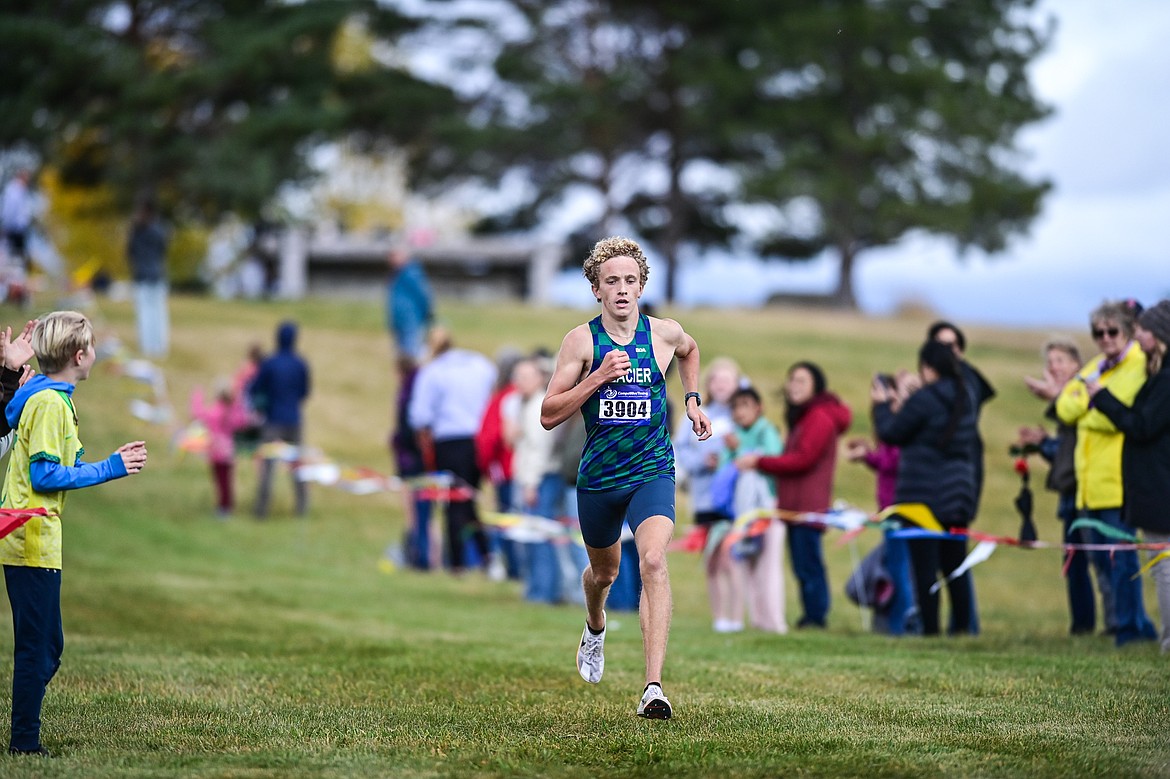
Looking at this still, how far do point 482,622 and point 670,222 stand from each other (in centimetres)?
3569

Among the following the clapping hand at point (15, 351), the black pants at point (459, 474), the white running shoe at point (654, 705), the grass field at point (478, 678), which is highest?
the clapping hand at point (15, 351)

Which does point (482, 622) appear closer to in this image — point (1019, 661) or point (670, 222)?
point (1019, 661)

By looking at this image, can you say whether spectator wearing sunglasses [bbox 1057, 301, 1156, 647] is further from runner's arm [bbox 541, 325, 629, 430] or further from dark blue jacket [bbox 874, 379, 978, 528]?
runner's arm [bbox 541, 325, 629, 430]

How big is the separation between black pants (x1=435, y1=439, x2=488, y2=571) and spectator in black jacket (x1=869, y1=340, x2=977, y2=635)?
596 cm

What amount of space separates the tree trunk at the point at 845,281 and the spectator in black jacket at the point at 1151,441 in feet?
115

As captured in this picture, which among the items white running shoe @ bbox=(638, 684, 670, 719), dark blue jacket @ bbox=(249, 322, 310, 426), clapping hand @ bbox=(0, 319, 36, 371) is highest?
dark blue jacket @ bbox=(249, 322, 310, 426)

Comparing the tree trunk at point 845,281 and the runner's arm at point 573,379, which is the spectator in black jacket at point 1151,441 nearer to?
the runner's arm at point 573,379

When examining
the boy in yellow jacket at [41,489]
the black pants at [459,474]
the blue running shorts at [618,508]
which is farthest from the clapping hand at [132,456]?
the black pants at [459,474]

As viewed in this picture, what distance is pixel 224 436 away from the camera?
1939 cm

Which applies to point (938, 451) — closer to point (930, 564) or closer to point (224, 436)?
point (930, 564)

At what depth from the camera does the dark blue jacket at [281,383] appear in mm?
19391

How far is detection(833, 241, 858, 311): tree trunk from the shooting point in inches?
1750

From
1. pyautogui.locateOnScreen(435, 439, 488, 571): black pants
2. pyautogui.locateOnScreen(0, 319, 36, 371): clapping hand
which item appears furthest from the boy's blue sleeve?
pyautogui.locateOnScreen(435, 439, 488, 571): black pants

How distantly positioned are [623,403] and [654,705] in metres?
1.47
